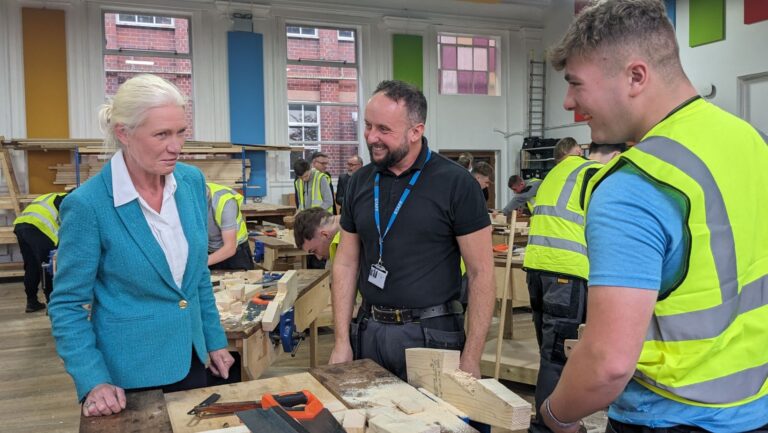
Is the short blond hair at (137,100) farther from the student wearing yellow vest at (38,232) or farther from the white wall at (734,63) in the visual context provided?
the white wall at (734,63)

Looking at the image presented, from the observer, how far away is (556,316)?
3.10 m

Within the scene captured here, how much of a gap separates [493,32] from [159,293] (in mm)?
11705

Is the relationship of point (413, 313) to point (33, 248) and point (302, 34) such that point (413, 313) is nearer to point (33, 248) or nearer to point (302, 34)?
point (33, 248)

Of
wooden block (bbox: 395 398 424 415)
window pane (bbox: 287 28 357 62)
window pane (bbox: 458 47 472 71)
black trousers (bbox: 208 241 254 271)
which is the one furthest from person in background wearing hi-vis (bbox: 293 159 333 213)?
wooden block (bbox: 395 398 424 415)

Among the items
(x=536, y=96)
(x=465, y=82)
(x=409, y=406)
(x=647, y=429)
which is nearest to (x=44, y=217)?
(x=409, y=406)

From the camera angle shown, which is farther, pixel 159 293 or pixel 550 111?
pixel 550 111

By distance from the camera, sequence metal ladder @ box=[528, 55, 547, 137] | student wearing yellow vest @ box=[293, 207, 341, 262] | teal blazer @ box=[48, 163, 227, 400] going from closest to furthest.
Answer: teal blazer @ box=[48, 163, 227, 400] < student wearing yellow vest @ box=[293, 207, 341, 262] < metal ladder @ box=[528, 55, 547, 137]

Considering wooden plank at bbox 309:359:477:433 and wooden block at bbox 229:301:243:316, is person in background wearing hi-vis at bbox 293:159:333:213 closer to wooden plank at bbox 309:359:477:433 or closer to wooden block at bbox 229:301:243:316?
wooden block at bbox 229:301:243:316

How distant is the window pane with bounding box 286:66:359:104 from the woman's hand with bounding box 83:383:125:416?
9.90m

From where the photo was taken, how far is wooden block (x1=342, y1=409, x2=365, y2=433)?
48.8 inches

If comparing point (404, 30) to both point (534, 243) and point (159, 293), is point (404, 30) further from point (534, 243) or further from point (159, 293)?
point (159, 293)

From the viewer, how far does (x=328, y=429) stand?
1223 millimetres

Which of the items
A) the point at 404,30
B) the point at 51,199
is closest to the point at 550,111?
the point at 404,30

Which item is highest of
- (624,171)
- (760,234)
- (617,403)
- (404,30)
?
(404,30)
